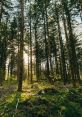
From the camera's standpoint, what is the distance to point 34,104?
9.13 meters

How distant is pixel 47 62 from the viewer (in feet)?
93.6

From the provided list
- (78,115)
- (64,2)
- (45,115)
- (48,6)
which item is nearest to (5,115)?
(45,115)

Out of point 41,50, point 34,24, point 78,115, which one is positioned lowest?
point 78,115

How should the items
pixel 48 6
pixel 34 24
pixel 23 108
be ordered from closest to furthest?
pixel 23 108 → pixel 48 6 → pixel 34 24

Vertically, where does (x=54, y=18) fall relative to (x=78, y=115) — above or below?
above

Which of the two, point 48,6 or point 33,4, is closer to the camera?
point 48,6

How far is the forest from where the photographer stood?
8820 mm

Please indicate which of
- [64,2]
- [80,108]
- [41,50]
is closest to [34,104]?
[80,108]

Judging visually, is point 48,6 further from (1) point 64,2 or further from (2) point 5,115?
(2) point 5,115

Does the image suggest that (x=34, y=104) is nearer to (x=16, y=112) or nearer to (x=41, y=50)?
(x=16, y=112)

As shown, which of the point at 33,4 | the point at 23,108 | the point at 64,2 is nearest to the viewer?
the point at 23,108

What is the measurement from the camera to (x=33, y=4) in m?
33.2

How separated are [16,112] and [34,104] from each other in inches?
45.7

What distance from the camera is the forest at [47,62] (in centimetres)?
882
